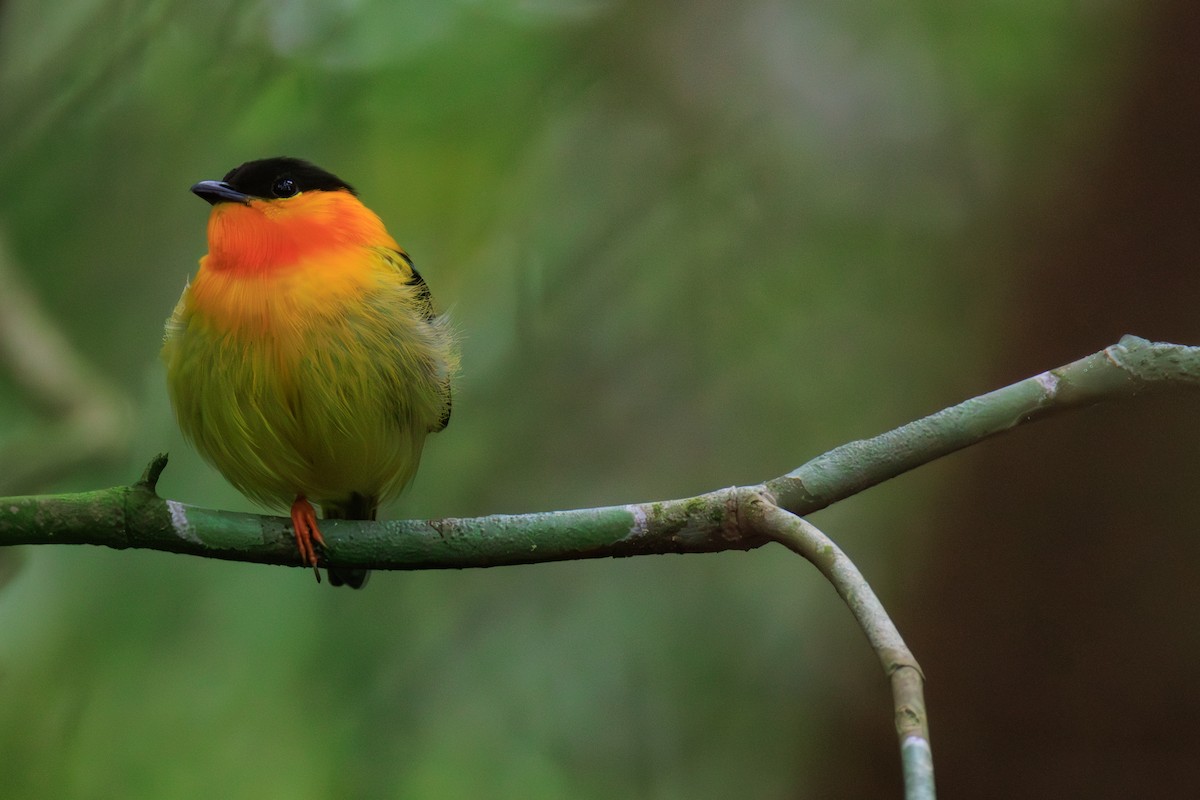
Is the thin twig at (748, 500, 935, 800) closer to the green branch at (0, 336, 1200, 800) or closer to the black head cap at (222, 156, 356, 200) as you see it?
the green branch at (0, 336, 1200, 800)

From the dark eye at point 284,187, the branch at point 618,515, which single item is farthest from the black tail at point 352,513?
the branch at point 618,515

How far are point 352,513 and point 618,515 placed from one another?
1456mm

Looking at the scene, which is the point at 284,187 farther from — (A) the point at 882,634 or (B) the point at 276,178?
(A) the point at 882,634

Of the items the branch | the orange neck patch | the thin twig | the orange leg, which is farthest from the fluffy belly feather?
the thin twig

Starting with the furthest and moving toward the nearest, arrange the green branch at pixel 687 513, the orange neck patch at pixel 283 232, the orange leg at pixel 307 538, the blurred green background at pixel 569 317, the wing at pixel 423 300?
the blurred green background at pixel 569 317 < the wing at pixel 423 300 < the orange neck patch at pixel 283 232 < the orange leg at pixel 307 538 < the green branch at pixel 687 513

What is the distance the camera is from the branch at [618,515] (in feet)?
6.74

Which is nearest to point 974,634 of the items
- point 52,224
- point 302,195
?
point 302,195

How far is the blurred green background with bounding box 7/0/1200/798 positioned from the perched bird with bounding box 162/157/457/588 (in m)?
1.32

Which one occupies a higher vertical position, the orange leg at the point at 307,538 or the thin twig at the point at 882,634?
the orange leg at the point at 307,538

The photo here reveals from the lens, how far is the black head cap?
3.10m

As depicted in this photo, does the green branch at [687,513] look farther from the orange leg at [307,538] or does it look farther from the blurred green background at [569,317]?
the blurred green background at [569,317]

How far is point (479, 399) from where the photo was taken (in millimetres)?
4738

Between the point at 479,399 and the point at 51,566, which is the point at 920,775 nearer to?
the point at 479,399

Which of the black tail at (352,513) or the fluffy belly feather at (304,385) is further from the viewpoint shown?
the black tail at (352,513)
